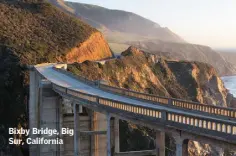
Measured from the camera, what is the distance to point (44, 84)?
40.5 meters

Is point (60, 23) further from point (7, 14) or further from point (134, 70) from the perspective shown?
point (134, 70)

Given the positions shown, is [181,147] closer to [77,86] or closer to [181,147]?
[181,147]

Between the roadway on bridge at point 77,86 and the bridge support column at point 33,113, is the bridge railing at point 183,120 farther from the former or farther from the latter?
the bridge support column at point 33,113

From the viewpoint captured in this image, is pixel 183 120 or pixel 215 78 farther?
pixel 215 78

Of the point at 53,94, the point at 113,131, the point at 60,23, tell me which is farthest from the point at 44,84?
the point at 60,23

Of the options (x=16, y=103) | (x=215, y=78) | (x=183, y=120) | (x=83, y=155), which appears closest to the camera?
(x=183, y=120)

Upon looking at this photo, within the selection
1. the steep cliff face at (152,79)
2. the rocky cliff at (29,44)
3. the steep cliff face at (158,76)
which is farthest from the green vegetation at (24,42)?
the steep cliff face at (158,76)

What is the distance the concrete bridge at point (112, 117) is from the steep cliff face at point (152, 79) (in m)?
11.8

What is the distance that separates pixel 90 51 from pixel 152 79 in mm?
15397

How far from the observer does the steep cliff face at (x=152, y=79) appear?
5585cm

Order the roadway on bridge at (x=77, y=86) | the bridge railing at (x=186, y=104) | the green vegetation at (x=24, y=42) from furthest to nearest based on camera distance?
the green vegetation at (x=24, y=42) < the roadway on bridge at (x=77, y=86) < the bridge railing at (x=186, y=104)

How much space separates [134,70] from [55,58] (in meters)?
17.8

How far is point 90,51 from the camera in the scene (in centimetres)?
8338

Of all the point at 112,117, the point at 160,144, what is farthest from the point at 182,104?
the point at 112,117
